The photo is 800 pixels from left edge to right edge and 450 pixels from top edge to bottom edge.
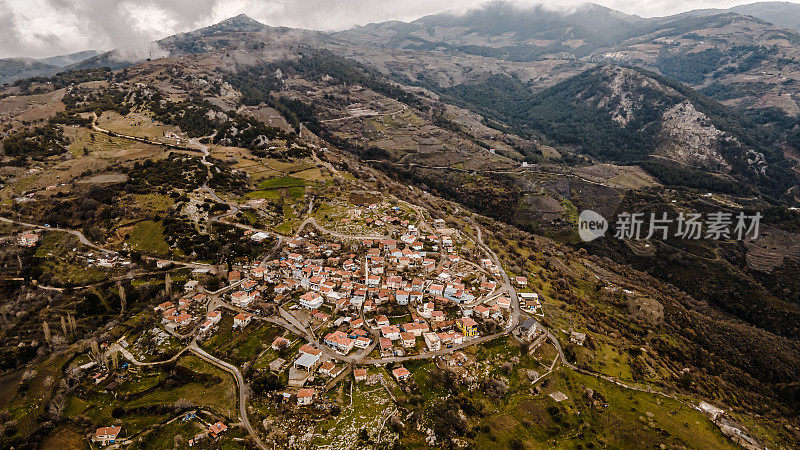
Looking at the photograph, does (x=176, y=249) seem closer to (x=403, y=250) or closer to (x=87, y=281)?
(x=87, y=281)

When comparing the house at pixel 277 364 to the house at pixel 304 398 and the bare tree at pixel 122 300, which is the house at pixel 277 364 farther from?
the bare tree at pixel 122 300

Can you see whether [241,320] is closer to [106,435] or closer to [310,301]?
[310,301]

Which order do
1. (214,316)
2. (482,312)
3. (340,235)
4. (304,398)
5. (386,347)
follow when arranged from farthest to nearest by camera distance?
(340,235)
(482,312)
(214,316)
(386,347)
(304,398)

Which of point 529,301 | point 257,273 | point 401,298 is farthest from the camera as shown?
point 257,273

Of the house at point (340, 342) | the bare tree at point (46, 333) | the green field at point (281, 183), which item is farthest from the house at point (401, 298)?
the green field at point (281, 183)

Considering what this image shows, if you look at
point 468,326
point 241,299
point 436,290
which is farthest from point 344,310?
point 468,326

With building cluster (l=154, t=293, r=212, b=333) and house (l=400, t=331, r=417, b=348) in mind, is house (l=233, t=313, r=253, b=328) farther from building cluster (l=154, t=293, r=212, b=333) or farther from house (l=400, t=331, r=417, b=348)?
house (l=400, t=331, r=417, b=348)

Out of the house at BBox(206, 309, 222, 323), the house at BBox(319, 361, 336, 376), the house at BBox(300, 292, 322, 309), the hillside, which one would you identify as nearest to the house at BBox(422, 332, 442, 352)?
the hillside
